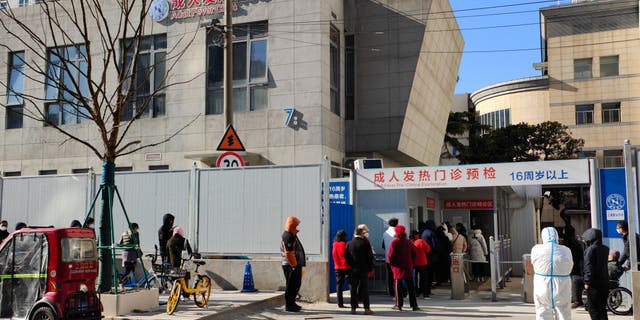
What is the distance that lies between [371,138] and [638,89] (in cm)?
3398

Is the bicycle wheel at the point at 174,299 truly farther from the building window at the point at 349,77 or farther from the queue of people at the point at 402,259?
the building window at the point at 349,77

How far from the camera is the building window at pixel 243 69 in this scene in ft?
77.2

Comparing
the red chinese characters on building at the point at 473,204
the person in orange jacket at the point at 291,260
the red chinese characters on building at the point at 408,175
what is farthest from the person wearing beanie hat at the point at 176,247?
the red chinese characters on building at the point at 473,204

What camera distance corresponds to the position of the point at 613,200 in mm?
13023

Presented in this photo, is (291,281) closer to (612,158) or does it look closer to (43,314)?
(43,314)

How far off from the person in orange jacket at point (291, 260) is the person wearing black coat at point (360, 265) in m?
1.01

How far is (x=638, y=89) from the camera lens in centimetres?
4934

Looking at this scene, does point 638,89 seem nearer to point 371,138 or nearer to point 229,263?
point 371,138

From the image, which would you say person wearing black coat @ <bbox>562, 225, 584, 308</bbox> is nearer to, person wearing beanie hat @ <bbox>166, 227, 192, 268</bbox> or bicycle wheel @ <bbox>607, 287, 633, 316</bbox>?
bicycle wheel @ <bbox>607, 287, 633, 316</bbox>

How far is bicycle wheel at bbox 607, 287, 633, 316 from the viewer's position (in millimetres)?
12125

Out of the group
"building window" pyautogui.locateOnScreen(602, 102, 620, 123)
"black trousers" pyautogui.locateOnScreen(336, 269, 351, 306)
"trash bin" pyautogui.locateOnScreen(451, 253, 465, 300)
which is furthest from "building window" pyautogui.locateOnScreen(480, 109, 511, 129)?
"black trousers" pyautogui.locateOnScreen(336, 269, 351, 306)

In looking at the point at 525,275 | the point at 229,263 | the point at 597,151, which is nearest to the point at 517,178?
the point at 525,275

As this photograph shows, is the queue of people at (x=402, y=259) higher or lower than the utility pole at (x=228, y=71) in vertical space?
lower

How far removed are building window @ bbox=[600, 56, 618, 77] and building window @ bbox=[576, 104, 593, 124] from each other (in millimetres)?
2848
